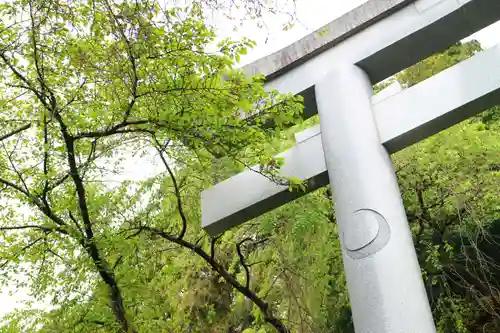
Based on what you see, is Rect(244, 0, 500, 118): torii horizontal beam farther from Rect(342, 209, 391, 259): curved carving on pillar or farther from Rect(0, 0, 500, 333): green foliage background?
Rect(342, 209, 391, 259): curved carving on pillar

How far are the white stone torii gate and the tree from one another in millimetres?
208

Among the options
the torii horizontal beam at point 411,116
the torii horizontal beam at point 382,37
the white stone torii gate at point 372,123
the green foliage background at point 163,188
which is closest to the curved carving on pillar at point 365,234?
the white stone torii gate at point 372,123

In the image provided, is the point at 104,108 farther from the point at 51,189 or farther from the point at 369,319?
the point at 369,319

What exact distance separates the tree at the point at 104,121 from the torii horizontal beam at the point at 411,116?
18 cm

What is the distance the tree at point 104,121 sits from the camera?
2119 millimetres

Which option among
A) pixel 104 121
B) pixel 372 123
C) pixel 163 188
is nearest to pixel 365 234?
pixel 372 123

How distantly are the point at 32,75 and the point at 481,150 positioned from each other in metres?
4.00

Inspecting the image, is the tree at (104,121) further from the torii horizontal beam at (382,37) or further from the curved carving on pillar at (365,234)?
the curved carving on pillar at (365,234)

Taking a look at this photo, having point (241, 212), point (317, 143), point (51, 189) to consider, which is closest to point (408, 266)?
point (317, 143)

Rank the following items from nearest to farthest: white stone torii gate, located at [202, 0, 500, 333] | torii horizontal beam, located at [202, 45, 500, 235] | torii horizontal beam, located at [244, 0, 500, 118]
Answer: white stone torii gate, located at [202, 0, 500, 333], torii horizontal beam, located at [202, 45, 500, 235], torii horizontal beam, located at [244, 0, 500, 118]

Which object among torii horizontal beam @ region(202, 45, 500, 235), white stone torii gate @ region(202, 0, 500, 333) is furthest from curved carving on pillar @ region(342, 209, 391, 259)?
torii horizontal beam @ region(202, 45, 500, 235)

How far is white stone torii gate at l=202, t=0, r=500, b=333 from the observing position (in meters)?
1.69

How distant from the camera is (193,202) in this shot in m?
3.72

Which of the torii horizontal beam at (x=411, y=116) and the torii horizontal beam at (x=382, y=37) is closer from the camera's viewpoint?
the torii horizontal beam at (x=411, y=116)
